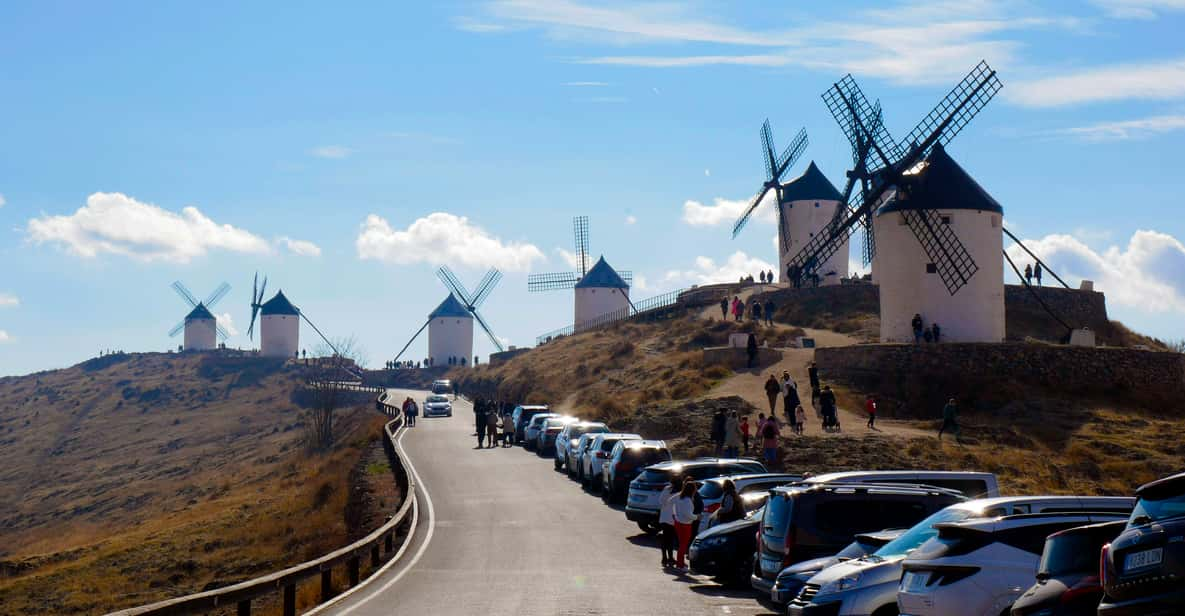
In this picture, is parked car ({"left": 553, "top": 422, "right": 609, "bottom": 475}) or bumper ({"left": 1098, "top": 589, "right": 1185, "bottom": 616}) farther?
parked car ({"left": 553, "top": 422, "right": 609, "bottom": 475})

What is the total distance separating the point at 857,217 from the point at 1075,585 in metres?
50.3

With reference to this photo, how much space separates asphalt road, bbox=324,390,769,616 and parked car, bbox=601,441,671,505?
585 millimetres

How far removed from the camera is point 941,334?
52.0 metres

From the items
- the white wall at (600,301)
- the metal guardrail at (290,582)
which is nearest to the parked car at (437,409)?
the white wall at (600,301)

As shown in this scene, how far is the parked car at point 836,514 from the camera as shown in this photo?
15.6 metres

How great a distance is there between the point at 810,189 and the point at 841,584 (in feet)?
257

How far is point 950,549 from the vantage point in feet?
37.1

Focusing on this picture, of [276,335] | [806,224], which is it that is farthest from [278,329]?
[806,224]

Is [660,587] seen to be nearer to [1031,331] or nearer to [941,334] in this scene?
[941,334]

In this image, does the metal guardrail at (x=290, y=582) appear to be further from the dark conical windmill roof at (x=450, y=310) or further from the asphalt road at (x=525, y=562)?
the dark conical windmill roof at (x=450, y=310)

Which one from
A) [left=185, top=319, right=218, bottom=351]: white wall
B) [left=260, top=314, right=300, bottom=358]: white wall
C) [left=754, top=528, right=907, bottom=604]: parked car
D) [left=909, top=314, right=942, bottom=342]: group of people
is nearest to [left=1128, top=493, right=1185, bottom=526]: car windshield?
[left=754, top=528, right=907, bottom=604]: parked car

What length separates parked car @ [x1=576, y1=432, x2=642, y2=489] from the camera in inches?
1339

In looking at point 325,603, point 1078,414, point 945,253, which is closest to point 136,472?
point 945,253

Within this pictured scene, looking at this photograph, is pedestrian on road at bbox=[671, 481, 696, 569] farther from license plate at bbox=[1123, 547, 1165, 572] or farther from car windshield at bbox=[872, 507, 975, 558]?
license plate at bbox=[1123, 547, 1165, 572]
